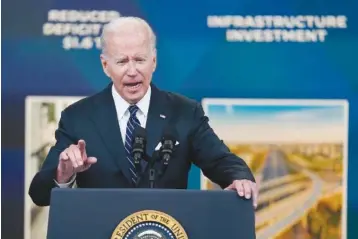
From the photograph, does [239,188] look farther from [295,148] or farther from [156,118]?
[295,148]

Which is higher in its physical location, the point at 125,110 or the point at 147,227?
the point at 125,110

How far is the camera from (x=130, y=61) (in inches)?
78.5

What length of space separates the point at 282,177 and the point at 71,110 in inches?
67.3

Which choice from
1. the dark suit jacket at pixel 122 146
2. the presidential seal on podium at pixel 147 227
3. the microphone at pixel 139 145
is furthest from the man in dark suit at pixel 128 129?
the presidential seal on podium at pixel 147 227

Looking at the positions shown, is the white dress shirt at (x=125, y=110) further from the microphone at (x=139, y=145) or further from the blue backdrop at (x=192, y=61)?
the blue backdrop at (x=192, y=61)

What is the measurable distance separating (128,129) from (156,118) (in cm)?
9

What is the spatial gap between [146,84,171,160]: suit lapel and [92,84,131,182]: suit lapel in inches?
4.0

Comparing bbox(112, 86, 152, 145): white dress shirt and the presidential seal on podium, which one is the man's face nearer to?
bbox(112, 86, 152, 145): white dress shirt

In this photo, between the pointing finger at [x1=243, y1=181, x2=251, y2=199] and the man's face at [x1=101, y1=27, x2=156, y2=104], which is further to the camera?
the man's face at [x1=101, y1=27, x2=156, y2=104]

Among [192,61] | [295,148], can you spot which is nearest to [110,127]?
[192,61]

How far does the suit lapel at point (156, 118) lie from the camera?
1.95m

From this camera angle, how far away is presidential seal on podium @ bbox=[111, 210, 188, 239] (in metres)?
1.63

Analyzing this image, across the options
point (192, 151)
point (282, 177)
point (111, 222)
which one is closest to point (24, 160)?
point (282, 177)

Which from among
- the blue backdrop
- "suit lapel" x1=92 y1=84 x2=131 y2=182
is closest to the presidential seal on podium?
"suit lapel" x1=92 y1=84 x2=131 y2=182
